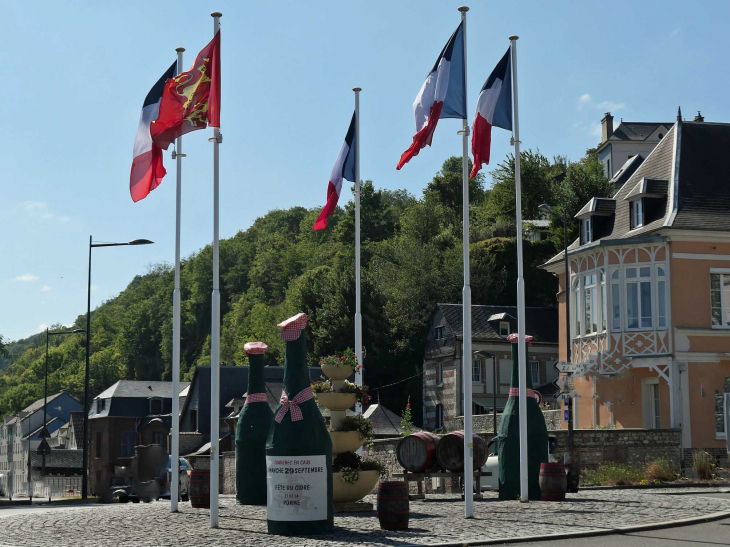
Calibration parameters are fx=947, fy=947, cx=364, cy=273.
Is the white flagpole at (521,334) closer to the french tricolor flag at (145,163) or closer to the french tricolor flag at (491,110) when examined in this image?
the french tricolor flag at (491,110)

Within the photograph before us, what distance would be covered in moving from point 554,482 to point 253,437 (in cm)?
617

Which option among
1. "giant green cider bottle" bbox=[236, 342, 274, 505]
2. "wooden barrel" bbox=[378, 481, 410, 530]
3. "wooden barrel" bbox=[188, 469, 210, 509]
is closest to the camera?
"wooden barrel" bbox=[378, 481, 410, 530]

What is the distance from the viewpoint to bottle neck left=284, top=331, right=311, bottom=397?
1455 cm

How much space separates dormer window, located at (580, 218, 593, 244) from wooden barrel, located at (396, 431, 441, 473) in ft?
56.9

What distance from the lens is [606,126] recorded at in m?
93.8

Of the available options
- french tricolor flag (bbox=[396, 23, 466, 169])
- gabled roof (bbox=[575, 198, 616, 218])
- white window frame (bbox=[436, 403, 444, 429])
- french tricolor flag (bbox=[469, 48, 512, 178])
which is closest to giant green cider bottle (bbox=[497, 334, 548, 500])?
french tricolor flag (bbox=[469, 48, 512, 178])

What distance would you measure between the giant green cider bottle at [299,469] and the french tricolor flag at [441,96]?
547cm

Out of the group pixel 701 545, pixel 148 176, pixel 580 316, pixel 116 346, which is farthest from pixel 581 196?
pixel 116 346

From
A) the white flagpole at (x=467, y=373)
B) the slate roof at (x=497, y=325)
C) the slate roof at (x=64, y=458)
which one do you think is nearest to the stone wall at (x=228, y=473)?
the slate roof at (x=497, y=325)

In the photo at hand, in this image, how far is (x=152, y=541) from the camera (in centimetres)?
1358

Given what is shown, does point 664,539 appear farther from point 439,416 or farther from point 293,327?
point 439,416

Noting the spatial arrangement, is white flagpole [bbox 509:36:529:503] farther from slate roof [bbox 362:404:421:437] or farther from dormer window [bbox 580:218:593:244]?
slate roof [bbox 362:404:421:437]

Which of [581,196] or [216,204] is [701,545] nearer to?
[216,204]

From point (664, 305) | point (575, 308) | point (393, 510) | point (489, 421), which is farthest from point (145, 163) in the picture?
point (489, 421)
